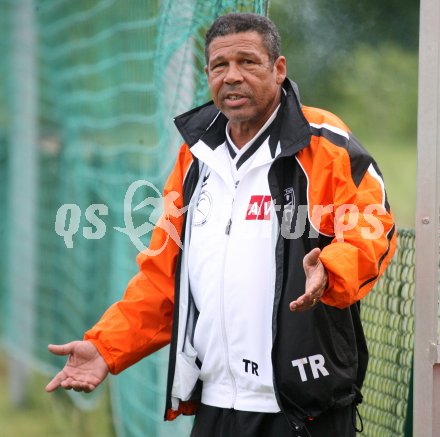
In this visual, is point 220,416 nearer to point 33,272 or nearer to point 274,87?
point 274,87

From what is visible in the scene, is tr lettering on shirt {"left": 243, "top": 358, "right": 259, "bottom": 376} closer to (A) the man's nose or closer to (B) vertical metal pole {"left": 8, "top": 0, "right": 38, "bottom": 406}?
(A) the man's nose

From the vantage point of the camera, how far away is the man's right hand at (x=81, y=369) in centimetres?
374

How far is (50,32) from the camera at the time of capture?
18.2 feet

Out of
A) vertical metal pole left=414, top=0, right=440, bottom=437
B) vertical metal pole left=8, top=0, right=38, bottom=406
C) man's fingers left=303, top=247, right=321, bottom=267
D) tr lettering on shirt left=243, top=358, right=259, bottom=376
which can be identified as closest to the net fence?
vertical metal pole left=8, top=0, right=38, bottom=406

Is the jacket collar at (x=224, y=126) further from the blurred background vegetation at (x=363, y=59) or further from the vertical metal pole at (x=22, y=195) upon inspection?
the vertical metal pole at (x=22, y=195)

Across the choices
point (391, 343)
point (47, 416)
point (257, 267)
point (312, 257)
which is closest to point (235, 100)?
point (257, 267)

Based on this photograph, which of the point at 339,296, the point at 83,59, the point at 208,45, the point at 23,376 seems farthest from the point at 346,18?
the point at 23,376

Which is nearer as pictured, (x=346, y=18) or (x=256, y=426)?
(x=256, y=426)

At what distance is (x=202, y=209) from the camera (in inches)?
149

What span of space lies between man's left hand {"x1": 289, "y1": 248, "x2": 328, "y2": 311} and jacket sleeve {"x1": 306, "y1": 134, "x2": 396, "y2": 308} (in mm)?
23

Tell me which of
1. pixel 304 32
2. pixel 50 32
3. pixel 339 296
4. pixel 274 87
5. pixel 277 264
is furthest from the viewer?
pixel 50 32

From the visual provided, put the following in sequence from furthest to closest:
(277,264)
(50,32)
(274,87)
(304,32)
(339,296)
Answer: (50,32) < (304,32) < (274,87) < (277,264) < (339,296)

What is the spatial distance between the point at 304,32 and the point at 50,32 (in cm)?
151

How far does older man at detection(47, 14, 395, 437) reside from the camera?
3.45 meters
